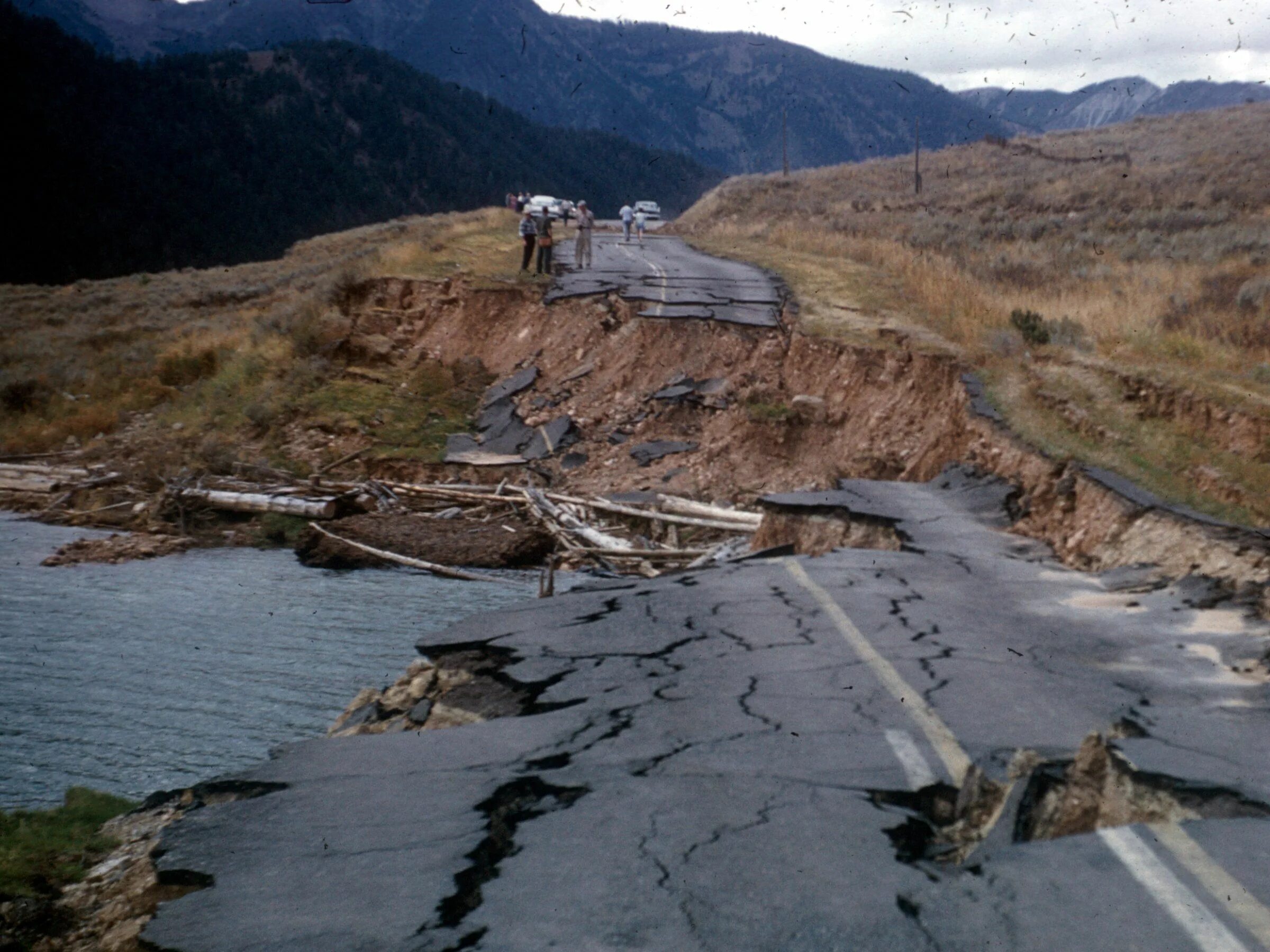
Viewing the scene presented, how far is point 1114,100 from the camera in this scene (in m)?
90.2

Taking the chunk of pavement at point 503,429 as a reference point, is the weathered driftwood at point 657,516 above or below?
below

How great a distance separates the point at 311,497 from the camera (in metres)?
15.3

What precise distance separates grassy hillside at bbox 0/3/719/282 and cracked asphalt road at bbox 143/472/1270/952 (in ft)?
188

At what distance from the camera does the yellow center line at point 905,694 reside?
4438 mm

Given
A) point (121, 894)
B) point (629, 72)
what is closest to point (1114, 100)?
point (629, 72)

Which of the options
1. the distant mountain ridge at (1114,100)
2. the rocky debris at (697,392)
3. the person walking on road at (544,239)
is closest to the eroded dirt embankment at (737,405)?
the rocky debris at (697,392)

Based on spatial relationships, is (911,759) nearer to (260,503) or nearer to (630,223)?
(260,503)

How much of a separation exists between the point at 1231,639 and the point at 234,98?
8621 centimetres

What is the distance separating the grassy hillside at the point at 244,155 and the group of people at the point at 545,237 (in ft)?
138

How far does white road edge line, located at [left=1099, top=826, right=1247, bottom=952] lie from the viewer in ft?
9.79

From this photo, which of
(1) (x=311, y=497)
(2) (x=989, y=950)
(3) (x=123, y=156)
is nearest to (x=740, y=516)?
(1) (x=311, y=497)

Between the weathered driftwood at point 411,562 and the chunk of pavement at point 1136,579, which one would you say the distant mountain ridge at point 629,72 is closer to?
the weathered driftwood at point 411,562

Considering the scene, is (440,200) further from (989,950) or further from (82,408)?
(989,950)

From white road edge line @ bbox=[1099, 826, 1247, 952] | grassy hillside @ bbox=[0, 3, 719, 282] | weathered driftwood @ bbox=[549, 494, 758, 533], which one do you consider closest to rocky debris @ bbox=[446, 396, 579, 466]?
weathered driftwood @ bbox=[549, 494, 758, 533]
